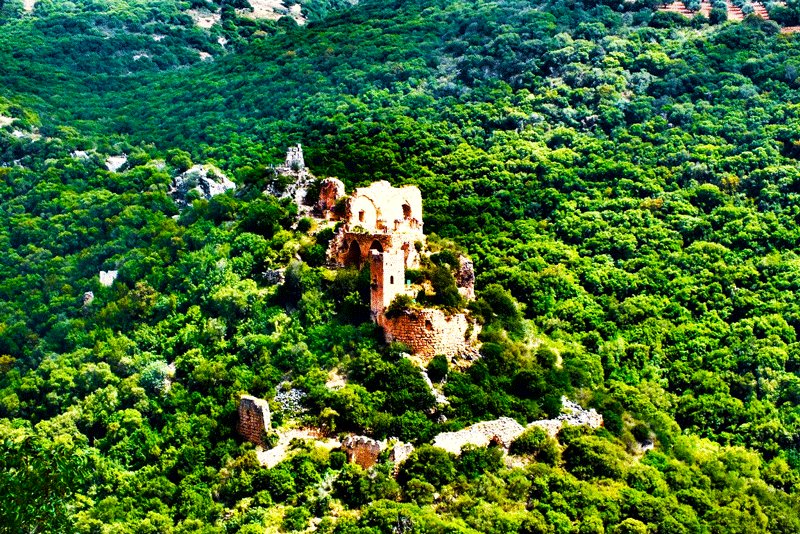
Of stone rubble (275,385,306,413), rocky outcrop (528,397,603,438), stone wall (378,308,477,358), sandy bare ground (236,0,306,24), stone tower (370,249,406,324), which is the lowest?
rocky outcrop (528,397,603,438)

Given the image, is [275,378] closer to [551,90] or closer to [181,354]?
[181,354]

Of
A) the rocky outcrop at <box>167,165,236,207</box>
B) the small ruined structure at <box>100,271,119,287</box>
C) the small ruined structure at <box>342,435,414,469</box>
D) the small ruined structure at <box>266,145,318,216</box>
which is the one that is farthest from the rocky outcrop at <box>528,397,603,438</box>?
the rocky outcrop at <box>167,165,236,207</box>

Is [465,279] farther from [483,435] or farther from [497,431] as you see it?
[483,435]

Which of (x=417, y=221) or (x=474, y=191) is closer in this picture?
(x=417, y=221)

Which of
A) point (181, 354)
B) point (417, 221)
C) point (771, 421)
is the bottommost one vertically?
point (771, 421)

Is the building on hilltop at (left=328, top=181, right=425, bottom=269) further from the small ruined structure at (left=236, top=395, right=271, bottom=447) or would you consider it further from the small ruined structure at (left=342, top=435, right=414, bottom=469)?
the small ruined structure at (left=342, top=435, right=414, bottom=469)

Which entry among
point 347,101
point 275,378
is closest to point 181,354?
point 275,378

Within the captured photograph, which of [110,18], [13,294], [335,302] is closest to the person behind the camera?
[335,302]
